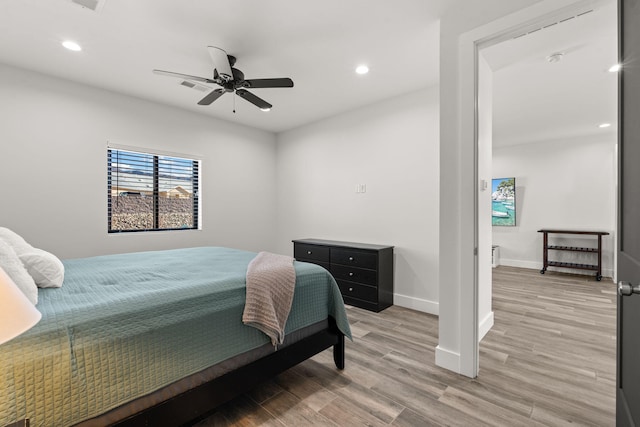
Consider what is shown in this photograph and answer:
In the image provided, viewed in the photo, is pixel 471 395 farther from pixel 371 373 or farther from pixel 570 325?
pixel 570 325

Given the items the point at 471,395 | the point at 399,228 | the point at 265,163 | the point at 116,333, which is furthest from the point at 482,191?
the point at 265,163

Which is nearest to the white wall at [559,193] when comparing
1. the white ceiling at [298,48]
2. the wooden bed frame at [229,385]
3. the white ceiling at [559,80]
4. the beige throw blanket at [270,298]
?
the white ceiling at [559,80]

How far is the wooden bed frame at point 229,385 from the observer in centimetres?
133

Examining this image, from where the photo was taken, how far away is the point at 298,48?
8.61 ft

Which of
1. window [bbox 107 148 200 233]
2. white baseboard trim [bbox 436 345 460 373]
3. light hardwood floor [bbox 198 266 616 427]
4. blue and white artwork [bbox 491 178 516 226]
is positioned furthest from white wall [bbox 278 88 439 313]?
blue and white artwork [bbox 491 178 516 226]

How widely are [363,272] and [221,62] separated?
2622 mm

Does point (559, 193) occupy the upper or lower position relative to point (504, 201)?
upper

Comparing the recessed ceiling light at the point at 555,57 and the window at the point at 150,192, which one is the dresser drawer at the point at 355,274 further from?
the recessed ceiling light at the point at 555,57

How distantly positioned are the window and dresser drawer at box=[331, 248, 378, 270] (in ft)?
7.12

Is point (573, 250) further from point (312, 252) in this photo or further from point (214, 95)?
point (214, 95)

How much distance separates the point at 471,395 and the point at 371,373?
653 mm

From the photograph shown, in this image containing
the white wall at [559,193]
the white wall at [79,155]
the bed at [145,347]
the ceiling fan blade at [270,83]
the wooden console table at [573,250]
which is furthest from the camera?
the white wall at [559,193]

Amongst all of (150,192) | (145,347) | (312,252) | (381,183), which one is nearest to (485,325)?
(381,183)

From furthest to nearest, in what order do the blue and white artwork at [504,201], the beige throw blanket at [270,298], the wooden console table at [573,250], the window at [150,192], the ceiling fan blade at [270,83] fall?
the blue and white artwork at [504,201]
the wooden console table at [573,250]
the window at [150,192]
the ceiling fan blade at [270,83]
the beige throw blanket at [270,298]
